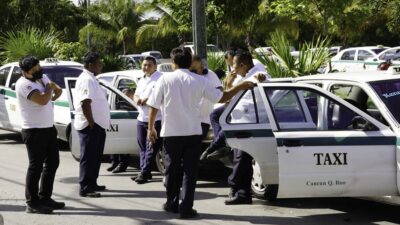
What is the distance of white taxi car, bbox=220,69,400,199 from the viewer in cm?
611

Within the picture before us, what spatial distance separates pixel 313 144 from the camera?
6.21m

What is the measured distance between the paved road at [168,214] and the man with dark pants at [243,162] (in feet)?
0.48

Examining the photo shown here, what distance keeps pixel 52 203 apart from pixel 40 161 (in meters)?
0.58

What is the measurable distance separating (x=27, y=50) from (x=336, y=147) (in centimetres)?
1493

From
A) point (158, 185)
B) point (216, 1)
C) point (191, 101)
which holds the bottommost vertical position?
point (158, 185)

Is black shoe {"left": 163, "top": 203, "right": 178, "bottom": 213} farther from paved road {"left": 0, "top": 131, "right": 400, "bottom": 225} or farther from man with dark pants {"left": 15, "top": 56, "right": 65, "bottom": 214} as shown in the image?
man with dark pants {"left": 15, "top": 56, "right": 65, "bottom": 214}

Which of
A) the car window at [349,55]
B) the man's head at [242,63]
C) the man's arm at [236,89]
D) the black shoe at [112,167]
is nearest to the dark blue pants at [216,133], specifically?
the man's head at [242,63]

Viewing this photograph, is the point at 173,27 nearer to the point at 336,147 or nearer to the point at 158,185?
the point at 158,185

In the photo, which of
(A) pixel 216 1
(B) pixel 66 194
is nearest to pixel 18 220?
(B) pixel 66 194

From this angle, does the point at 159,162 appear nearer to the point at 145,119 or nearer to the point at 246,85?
the point at 145,119

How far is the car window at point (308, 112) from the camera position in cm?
652

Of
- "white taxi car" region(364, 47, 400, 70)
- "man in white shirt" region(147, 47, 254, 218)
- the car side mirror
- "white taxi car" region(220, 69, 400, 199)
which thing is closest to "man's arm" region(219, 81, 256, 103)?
"man in white shirt" region(147, 47, 254, 218)

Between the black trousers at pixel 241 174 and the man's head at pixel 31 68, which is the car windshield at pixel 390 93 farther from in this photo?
the man's head at pixel 31 68

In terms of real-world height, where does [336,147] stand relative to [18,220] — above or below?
above
